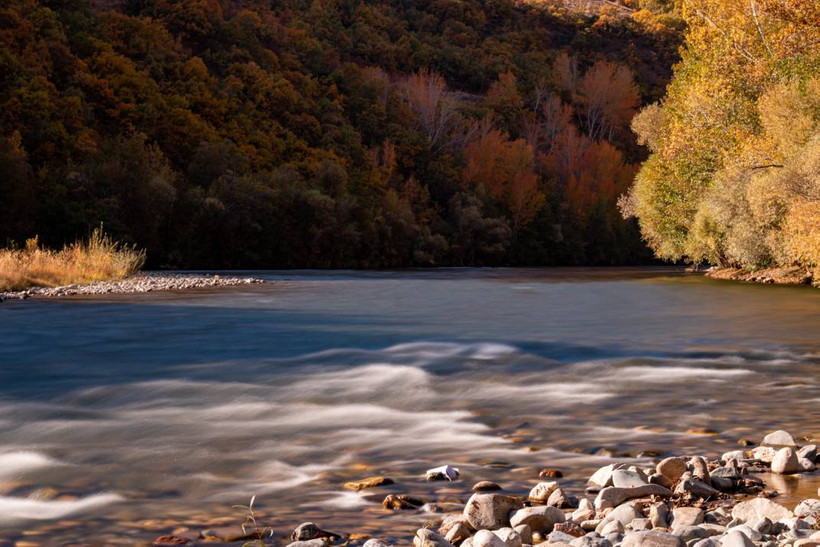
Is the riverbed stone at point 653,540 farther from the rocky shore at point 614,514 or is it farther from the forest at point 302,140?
the forest at point 302,140

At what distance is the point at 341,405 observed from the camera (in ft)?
32.4

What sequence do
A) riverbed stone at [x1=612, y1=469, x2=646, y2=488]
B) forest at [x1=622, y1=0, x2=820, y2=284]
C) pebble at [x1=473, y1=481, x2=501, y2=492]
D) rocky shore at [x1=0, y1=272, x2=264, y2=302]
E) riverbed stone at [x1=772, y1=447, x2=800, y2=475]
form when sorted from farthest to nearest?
forest at [x1=622, y1=0, x2=820, y2=284]
rocky shore at [x1=0, y1=272, x2=264, y2=302]
riverbed stone at [x1=772, y1=447, x2=800, y2=475]
pebble at [x1=473, y1=481, x2=501, y2=492]
riverbed stone at [x1=612, y1=469, x2=646, y2=488]

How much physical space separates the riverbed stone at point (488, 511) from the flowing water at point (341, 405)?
1.46 ft

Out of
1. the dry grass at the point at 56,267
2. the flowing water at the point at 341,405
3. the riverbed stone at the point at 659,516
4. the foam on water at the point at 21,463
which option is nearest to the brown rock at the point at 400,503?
the flowing water at the point at 341,405

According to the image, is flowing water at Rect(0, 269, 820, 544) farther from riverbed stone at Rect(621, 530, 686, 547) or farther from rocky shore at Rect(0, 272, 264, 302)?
rocky shore at Rect(0, 272, 264, 302)

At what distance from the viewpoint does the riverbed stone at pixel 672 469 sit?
6098mm

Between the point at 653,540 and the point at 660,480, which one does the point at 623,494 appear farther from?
the point at 653,540

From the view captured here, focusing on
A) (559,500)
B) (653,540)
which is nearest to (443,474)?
(559,500)

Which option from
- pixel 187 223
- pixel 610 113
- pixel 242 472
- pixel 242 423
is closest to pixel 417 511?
pixel 242 472

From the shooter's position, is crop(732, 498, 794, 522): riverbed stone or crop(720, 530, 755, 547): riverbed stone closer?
crop(720, 530, 755, 547): riverbed stone

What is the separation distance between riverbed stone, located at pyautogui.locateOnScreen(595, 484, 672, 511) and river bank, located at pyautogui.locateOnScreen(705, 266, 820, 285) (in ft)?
93.2

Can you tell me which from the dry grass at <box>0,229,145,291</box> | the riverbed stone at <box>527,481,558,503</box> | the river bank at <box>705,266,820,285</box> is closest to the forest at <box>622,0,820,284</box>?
the river bank at <box>705,266,820,285</box>

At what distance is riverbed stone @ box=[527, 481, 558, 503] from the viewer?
5744 mm

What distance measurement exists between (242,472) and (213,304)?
62.9 feet
